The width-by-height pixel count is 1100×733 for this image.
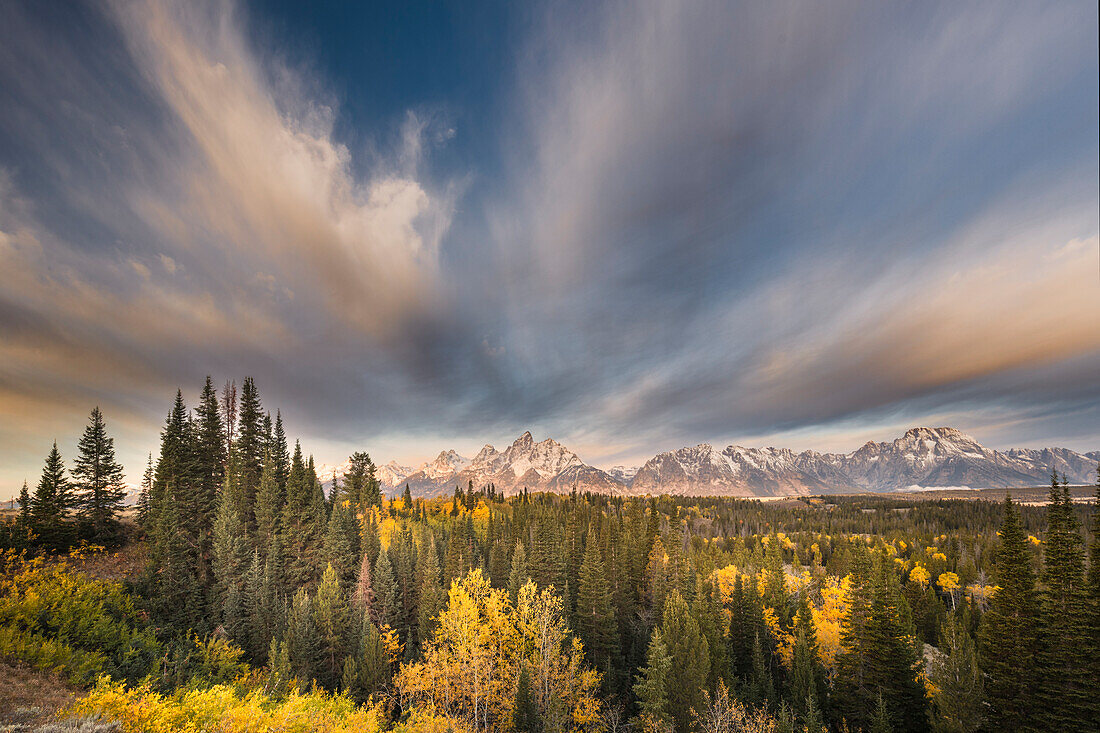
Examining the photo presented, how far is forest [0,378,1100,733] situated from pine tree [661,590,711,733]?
8.0 inches

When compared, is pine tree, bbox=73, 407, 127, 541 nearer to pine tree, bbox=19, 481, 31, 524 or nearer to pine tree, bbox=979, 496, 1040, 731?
pine tree, bbox=19, 481, 31, 524

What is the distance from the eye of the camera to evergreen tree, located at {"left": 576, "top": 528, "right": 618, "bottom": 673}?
5444 centimetres

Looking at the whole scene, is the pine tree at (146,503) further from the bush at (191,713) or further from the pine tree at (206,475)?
the bush at (191,713)

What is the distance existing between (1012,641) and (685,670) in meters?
26.1

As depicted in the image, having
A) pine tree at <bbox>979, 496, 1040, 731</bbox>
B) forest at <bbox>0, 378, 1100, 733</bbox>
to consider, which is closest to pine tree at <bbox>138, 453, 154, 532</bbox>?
forest at <bbox>0, 378, 1100, 733</bbox>

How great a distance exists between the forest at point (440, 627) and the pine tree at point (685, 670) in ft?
0.67

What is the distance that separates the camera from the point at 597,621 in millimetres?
55406

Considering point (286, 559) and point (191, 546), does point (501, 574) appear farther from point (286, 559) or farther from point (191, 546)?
point (191, 546)

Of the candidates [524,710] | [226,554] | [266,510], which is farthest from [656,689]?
[266,510]

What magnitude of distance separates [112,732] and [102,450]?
5248 cm

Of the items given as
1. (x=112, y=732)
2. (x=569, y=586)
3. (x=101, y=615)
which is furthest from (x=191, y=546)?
(x=569, y=586)

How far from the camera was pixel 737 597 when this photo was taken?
2434 inches

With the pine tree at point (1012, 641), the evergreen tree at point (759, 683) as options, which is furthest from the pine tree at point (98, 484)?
the pine tree at point (1012, 641)

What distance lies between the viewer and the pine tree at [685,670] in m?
38.6
